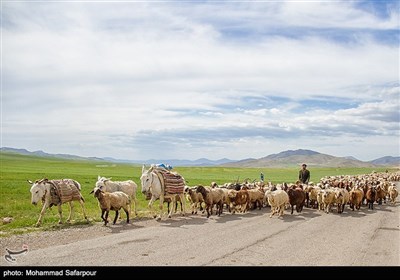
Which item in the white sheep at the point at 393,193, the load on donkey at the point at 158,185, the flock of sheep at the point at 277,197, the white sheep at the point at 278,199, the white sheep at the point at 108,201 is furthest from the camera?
the white sheep at the point at 393,193

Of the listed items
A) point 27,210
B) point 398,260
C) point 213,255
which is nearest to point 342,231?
point 398,260

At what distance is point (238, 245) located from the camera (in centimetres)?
1248

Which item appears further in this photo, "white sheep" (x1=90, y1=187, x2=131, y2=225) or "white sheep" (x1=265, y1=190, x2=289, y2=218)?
"white sheep" (x1=265, y1=190, x2=289, y2=218)

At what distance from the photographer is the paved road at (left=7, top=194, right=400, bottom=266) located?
34.0ft

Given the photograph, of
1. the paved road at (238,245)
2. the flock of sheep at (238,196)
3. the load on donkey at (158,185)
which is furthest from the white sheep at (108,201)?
the load on donkey at (158,185)

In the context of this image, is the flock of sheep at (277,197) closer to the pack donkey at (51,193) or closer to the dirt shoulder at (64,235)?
the dirt shoulder at (64,235)

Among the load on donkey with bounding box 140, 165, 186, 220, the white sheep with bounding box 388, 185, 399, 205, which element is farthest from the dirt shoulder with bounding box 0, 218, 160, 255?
the white sheep with bounding box 388, 185, 399, 205

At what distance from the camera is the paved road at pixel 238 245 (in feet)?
34.0

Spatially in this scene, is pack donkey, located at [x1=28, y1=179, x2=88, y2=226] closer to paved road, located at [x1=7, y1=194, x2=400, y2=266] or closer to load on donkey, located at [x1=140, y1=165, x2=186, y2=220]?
load on donkey, located at [x1=140, y1=165, x2=186, y2=220]

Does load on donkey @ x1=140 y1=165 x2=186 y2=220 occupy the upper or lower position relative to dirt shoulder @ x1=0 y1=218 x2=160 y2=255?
upper

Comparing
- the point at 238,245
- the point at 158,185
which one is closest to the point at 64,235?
the point at 238,245

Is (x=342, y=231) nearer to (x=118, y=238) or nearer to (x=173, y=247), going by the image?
(x=173, y=247)

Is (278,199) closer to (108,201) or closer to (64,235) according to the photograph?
(108,201)
